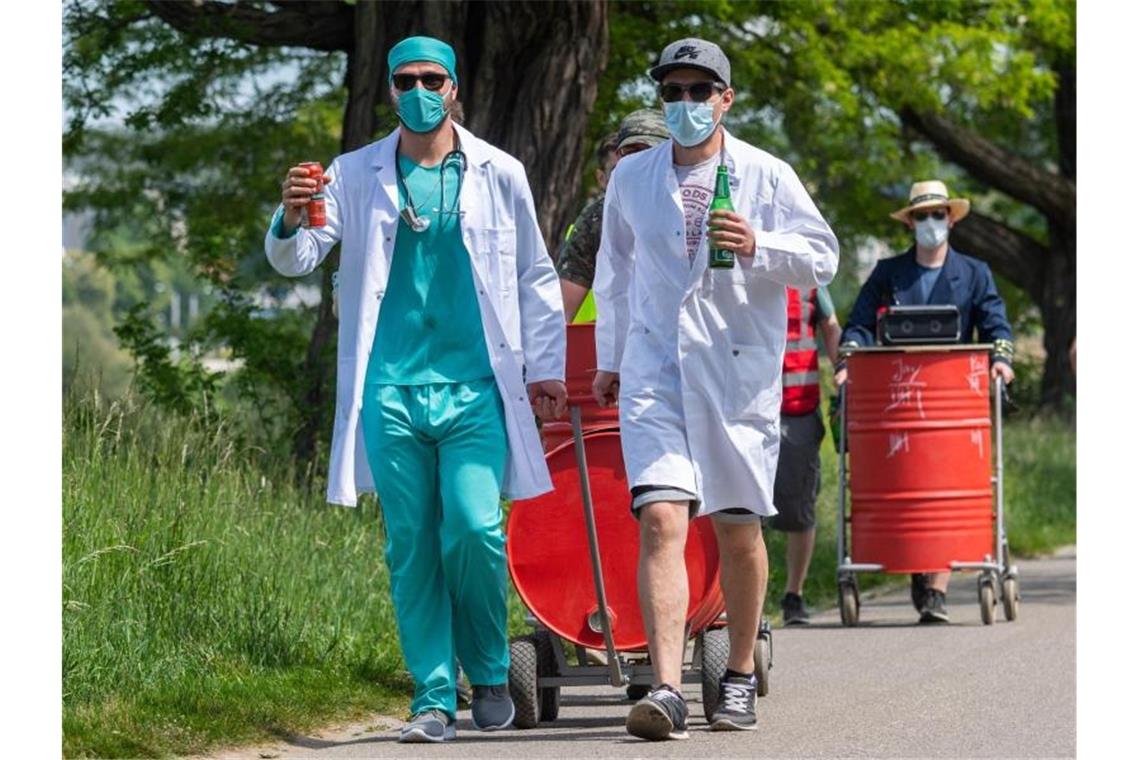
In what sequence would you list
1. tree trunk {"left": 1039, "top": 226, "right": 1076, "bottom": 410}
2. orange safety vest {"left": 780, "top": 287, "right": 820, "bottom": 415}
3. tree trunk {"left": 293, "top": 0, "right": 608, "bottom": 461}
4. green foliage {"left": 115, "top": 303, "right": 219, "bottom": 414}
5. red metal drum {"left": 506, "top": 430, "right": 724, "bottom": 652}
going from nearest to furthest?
red metal drum {"left": 506, "top": 430, "right": 724, "bottom": 652} → orange safety vest {"left": 780, "top": 287, "right": 820, "bottom": 415} → tree trunk {"left": 293, "top": 0, "right": 608, "bottom": 461} → green foliage {"left": 115, "top": 303, "right": 219, "bottom": 414} → tree trunk {"left": 1039, "top": 226, "right": 1076, "bottom": 410}

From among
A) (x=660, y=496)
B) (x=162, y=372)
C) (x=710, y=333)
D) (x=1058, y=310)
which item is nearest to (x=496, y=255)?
(x=710, y=333)

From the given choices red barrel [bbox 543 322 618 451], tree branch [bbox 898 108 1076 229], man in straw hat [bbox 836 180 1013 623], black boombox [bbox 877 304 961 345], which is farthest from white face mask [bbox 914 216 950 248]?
tree branch [bbox 898 108 1076 229]

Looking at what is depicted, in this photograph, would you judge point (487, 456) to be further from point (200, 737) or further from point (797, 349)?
point (797, 349)

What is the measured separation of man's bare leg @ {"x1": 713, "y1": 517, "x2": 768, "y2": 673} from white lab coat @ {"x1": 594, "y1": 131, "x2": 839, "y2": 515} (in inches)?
6.1

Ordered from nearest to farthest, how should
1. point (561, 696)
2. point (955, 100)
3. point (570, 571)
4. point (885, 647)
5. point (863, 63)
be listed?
point (570, 571) → point (561, 696) → point (885, 647) → point (863, 63) → point (955, 100)

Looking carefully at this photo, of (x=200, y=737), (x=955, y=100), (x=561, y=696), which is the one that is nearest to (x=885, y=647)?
(x=561, y=696)

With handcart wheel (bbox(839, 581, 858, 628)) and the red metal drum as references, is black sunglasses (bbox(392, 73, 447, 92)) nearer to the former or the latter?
the red metal drum

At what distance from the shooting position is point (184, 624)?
906cm

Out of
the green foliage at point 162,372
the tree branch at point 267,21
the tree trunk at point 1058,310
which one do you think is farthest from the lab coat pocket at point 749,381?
the tree trunk at point 1058,310

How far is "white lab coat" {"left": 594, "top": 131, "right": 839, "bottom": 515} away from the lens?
26.0 feet

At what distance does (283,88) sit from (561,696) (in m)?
14.8

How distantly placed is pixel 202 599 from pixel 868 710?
2478 mm

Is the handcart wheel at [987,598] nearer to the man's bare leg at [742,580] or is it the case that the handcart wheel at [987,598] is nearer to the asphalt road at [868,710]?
the asphalt road at [868,710]

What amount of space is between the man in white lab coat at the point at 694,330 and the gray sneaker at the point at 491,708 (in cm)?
60
